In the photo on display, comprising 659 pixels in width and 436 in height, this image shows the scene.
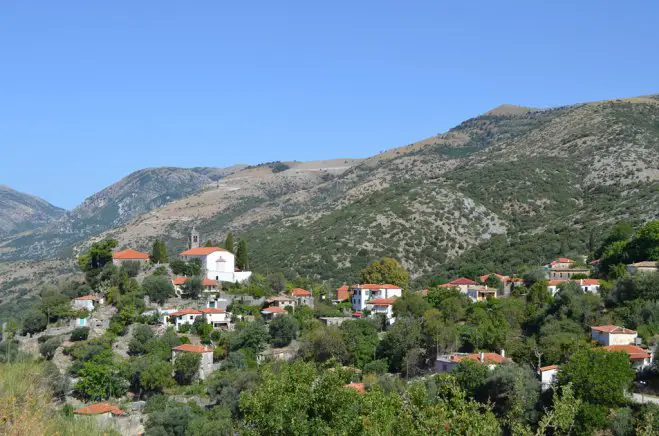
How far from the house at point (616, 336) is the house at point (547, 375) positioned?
162 inches

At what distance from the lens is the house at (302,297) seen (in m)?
59.1

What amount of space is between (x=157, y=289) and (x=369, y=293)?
53.2 ft

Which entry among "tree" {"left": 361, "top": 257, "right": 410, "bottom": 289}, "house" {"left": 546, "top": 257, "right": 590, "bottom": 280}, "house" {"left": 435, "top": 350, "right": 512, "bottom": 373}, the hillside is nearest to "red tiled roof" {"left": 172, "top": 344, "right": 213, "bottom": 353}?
"house" {"left": 435, "top": 350, "right": 512, "bottom": 373}

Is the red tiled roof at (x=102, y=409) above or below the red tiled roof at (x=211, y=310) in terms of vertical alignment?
below

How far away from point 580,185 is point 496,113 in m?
95.5

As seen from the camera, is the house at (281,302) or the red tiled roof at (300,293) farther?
the red tiled roof at (300,293)

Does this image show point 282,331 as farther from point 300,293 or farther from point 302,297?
point 300,293

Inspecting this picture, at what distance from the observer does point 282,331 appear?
50844mm

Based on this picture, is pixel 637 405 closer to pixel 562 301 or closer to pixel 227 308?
pixel 562 301

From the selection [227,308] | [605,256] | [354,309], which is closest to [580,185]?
[605,256]

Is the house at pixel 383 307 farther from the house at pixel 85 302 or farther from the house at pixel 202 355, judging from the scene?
the house at pixel 85 302

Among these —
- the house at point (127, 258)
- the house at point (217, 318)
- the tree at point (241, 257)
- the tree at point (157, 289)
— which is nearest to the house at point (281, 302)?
the house at point (217, 318)

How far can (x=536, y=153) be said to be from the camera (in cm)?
11081

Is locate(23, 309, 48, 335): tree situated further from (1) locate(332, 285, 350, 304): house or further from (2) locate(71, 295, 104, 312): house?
(1) locate(332, 285, 350, 304): house
